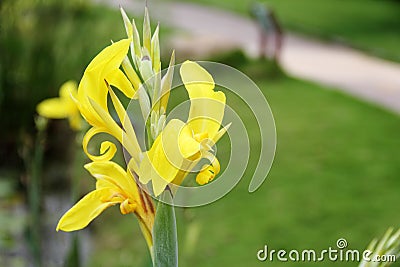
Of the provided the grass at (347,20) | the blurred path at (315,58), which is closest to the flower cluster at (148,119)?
the blurred path at (315,58)

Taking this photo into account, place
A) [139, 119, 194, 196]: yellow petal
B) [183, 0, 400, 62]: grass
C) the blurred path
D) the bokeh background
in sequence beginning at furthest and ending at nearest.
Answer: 1. [183, 0, 400, 62]: grass
2. the blurred path
3. the bokeh background
4. [139, 119, 194, 196]: yellow petal

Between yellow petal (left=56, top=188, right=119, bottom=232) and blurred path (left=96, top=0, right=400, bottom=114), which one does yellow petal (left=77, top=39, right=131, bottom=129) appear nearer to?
yellow petal (left=56, top=188, right=119, bottom=232)

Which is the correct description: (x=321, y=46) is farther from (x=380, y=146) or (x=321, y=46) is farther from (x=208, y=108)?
(x=208, y=108)

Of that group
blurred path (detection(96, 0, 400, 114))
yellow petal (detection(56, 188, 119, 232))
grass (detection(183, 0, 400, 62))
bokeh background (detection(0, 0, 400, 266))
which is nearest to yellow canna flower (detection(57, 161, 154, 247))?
yellow petal (detection(56, 188, 119, 232))

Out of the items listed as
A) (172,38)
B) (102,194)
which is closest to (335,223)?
(102,194)

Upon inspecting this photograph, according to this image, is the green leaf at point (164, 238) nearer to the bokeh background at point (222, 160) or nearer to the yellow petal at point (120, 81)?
the yellow petal at point (120, 81)
